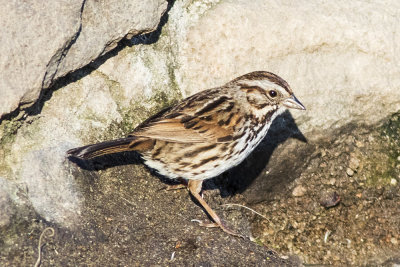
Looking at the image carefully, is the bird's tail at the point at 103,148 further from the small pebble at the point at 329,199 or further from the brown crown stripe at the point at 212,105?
the small pebble at the point at 329,199

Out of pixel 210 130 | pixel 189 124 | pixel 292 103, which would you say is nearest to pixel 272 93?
pixel 292 103

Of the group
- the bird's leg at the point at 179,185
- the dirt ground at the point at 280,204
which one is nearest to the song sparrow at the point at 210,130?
the bird's leg at the point at 179,185

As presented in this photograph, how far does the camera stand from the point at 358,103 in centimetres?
643

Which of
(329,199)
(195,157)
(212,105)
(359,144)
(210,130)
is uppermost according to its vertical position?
(212,105)

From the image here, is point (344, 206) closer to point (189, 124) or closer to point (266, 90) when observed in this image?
point (266, 90)

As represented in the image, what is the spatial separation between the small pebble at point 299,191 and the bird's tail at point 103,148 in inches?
79.8

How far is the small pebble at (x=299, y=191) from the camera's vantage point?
631 centimetres

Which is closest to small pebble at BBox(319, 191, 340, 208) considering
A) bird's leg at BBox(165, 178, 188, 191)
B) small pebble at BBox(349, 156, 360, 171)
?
small pebble at BBox(349, 156, 360, 171)

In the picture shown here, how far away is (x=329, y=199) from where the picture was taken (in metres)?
6.27

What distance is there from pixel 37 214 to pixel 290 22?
3.14 metres

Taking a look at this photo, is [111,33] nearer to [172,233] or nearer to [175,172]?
[175,172]

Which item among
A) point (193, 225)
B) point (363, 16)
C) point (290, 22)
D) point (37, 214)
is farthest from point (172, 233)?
point (363, 16)

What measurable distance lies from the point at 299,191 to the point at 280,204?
0.24 m

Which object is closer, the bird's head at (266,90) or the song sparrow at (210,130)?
the song sparrow at (210,130)
